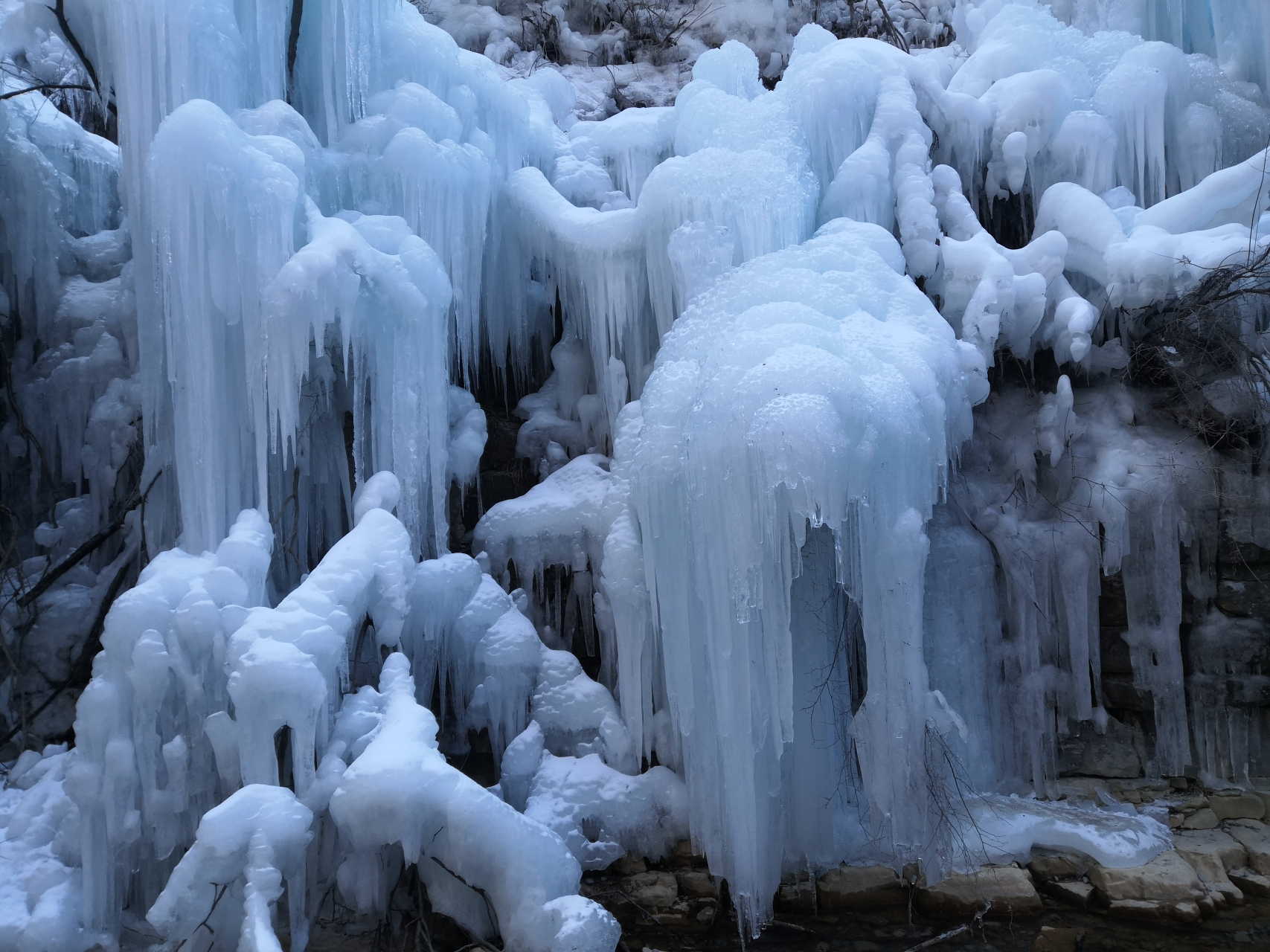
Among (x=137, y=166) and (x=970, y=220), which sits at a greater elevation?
(x=137, y=166)

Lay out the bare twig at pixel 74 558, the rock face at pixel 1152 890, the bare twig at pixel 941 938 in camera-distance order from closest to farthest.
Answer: the bare twig at pixel 941 938 < the rock face at pixel 1152 890 < the bare twig at pixel 74 558

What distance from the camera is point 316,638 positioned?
424cm

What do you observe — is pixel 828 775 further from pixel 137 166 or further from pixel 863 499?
A: pixel 137 166

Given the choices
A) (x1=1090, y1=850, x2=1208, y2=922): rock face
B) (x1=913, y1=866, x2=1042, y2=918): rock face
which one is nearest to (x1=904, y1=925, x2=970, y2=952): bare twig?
(x1=913, y1=866, x2=1042, y2=918): rock face

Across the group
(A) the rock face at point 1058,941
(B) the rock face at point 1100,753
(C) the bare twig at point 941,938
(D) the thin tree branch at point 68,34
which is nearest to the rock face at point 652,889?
(C) the bare twig at point 941,938

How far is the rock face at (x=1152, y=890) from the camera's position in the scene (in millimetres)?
4746

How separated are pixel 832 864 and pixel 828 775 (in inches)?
17.9

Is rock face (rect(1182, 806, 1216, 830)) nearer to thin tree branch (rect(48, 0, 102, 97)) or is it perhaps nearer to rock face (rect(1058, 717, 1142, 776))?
rock face (rect(1058, 717, 1142, 776))

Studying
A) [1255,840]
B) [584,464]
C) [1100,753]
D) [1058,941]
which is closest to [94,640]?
[584,464]

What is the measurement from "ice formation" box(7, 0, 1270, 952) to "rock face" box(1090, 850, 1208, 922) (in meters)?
0.16

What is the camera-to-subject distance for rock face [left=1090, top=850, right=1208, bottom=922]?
4.75 metres

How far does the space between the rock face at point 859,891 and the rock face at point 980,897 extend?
0.12 meters

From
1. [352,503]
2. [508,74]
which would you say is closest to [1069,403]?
[352,503]

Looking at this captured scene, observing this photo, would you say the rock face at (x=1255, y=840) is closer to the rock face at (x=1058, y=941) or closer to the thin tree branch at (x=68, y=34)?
the rock face at (x=1058, y=941)
